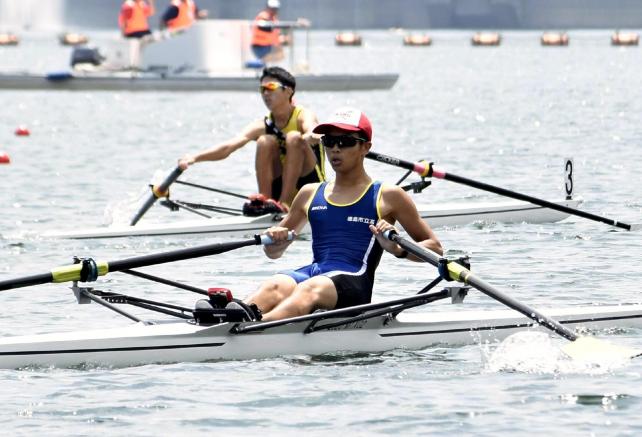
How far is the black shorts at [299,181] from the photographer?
51.4 feet

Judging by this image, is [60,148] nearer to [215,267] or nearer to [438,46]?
[215,267]

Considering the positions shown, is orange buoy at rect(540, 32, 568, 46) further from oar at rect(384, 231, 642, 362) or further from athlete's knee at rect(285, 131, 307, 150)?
oar at rect(384, 231, 642, 362)

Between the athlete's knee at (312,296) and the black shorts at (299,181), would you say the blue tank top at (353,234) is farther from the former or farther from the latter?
the black shorts at (299,181)

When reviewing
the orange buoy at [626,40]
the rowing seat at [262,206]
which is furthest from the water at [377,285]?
the orange buoy at [626,40]

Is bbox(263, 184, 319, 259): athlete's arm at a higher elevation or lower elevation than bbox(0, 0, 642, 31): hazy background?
lower

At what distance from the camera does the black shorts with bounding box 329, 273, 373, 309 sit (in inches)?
408

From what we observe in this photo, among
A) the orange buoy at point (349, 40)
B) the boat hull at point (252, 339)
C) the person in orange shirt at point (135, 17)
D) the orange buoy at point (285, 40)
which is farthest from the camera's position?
the orange buoy at point (349, 40)

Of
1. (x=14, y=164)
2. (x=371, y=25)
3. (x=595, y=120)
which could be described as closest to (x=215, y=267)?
(x=14, y=164)

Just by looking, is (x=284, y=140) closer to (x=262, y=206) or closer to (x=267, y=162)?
(x=267, y=162)

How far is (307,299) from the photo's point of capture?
10258 millimetres

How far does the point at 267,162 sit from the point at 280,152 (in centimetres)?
16

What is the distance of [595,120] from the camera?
36812 mm

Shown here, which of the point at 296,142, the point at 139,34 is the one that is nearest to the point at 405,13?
the point at 139,34

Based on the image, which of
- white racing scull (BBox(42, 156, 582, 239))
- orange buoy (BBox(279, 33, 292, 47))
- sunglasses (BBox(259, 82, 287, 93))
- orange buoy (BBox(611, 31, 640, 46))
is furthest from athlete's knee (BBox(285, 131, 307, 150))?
orange buoy (BBox(611, 31, 640, 46))
